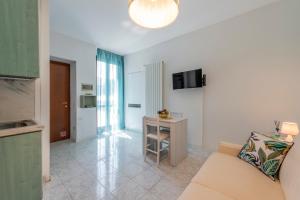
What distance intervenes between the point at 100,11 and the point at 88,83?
2056 millimetres

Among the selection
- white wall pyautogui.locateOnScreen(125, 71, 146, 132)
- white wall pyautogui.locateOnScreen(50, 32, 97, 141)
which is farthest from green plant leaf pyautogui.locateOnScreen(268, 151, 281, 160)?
white wall pyautogui.locateOnScreen(50, 32, 97, 141)

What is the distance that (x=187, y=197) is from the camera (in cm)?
110

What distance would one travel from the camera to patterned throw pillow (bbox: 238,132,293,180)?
1.38 meters

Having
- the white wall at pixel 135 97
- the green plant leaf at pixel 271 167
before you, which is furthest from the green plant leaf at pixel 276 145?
the white wall at pixel 135 97

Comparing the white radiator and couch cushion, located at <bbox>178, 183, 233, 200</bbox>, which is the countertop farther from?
the white radiator

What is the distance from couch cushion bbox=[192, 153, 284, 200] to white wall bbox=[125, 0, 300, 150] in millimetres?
1296

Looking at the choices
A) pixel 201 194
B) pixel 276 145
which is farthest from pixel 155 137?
pixel 276 145

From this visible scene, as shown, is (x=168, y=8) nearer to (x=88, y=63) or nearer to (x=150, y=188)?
(x=150, y=188)

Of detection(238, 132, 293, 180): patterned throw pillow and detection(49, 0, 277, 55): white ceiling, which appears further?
detection(49, 0, 277, 55): white ceiling

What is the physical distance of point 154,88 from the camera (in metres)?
4.01

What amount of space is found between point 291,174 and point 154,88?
10.6 ft

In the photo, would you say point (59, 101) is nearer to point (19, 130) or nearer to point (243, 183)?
point (19, 130)

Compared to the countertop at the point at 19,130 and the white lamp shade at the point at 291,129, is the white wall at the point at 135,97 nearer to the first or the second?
the countertop at the point at 19,130

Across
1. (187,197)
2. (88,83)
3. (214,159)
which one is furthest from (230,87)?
(88,83)
